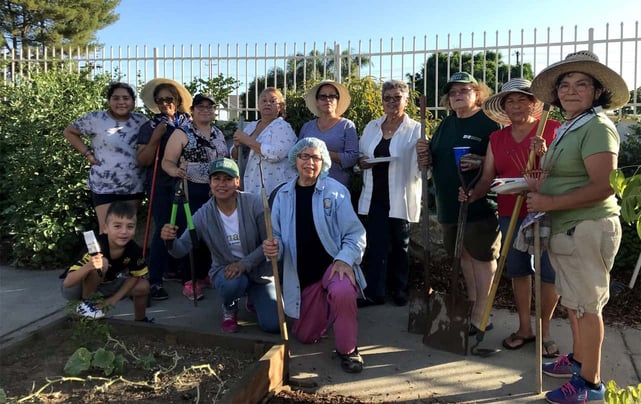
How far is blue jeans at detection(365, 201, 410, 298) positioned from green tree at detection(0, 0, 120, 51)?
24.6 meters

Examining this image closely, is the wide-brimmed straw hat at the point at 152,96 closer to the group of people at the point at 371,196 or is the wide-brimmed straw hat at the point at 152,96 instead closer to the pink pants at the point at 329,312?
the group of people at the point at 371,196

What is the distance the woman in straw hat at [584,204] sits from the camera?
9.11ft

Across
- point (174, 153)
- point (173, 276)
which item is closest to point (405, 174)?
point (174, 153)

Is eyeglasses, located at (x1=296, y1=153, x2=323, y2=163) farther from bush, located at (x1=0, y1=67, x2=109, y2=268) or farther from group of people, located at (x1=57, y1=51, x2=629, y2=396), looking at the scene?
bush, located at (x1=0, y1=67, x2=109, y2=268)

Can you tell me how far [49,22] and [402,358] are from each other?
27.5 m

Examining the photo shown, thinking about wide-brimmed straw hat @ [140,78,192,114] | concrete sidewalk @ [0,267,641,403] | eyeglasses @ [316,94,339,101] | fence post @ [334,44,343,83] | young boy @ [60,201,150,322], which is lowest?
concrete sidewalk @ [0,267,641,403]

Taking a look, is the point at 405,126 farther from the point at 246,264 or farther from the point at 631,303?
the point at 631,303

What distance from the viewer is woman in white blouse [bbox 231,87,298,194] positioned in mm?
4754

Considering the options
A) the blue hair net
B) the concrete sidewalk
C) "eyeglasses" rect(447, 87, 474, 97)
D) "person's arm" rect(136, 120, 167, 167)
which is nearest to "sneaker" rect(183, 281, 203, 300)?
the concrete sidewalk

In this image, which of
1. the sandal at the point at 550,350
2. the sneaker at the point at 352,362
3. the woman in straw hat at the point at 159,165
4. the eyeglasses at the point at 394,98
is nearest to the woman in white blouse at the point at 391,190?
the eyeglasses at the point at 394,98

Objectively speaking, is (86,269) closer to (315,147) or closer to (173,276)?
(315,147)

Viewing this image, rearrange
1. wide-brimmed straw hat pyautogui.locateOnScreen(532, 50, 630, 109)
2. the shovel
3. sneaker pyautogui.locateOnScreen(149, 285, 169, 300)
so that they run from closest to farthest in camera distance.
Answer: wide-brimmed straw hat pyautogui.locateOnScreen(532, 50, 630, 109)
the shovel
sneaker pyautogui.locateOnScreen(149, 285, 169, 300)

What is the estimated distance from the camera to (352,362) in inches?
135

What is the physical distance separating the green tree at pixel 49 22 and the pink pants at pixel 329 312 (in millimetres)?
25084
